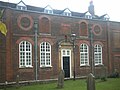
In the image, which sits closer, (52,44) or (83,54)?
(52,44)

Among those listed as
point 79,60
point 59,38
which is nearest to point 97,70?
point 79,60

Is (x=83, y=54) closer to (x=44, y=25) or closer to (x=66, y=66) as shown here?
(x=66, y=66)

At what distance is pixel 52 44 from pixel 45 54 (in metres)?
1.47

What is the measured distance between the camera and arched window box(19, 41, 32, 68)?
2184cm

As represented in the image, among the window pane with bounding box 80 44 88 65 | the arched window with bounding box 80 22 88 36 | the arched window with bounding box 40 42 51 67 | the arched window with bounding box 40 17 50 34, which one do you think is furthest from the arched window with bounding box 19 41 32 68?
the arched window with bounding box 80 22 88 36

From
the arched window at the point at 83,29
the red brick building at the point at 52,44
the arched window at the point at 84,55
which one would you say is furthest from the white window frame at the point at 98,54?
the arched window at the point at 83,29

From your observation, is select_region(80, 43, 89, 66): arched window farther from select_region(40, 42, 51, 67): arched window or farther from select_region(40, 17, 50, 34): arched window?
select_region(40, 17, 50, 34): arched window

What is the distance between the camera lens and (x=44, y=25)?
2394 centimetres

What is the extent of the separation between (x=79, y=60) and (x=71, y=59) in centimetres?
111

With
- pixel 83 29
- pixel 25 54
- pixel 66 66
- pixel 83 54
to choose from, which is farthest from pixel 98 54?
pixel 25 54

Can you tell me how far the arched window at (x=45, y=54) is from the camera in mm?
23234

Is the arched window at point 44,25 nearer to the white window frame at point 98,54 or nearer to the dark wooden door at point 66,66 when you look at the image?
the dark wooden door at point 66,66

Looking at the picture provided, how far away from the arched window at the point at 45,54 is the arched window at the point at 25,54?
1.41 metres

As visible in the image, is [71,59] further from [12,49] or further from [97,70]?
[12,49]
